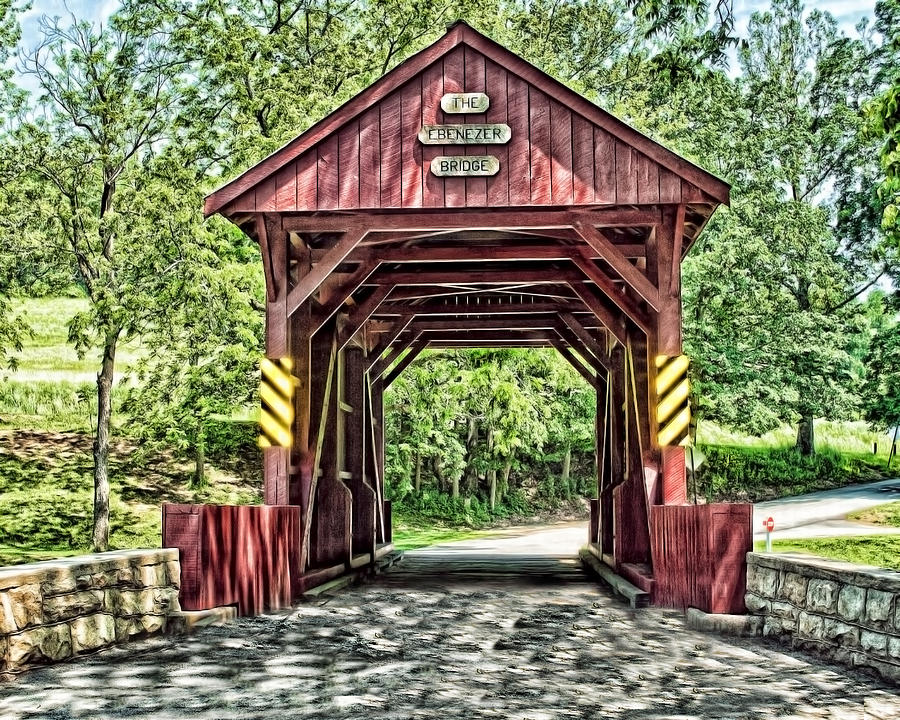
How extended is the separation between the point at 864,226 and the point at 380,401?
956 inches

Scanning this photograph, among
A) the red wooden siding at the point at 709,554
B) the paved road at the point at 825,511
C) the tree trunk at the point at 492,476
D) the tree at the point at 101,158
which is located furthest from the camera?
the tree trunk at the point at 492,476

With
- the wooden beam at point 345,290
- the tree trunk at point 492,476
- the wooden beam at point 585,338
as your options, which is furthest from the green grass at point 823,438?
the wooden beam at point 345,290

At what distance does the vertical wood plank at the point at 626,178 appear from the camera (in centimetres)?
1004

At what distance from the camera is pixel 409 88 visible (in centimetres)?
1029

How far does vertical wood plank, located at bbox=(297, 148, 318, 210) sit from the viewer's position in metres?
10.2

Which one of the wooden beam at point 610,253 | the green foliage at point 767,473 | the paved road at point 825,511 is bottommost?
the paved road at point 825,511

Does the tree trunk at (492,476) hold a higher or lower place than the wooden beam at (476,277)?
lower

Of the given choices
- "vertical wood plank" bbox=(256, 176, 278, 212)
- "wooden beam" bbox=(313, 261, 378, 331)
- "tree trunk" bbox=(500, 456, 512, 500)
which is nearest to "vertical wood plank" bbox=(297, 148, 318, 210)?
"vertical wood plank" bbox=(256, 176, 278, 212)

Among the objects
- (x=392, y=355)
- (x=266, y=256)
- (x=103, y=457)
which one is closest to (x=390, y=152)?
(x=266, y=256)

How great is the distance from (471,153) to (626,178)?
1460mm

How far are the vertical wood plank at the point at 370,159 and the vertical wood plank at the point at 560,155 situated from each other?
162 cm

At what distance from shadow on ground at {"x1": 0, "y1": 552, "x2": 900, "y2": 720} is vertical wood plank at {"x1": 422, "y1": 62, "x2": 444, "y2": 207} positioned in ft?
12.5

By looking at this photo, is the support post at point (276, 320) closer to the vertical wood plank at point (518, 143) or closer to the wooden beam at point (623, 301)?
the vertical wood plank at point (518, 143)

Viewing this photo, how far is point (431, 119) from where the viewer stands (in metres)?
10.2
